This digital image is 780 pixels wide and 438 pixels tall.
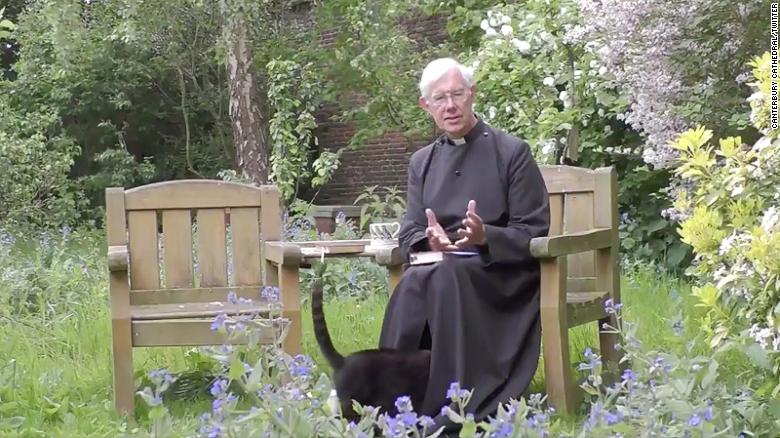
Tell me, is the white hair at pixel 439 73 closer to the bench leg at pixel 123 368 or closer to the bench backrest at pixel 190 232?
→ the bench backrest at pixel 190 232

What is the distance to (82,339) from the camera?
17.5ft

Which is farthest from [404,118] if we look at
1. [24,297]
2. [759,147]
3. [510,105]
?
[759,147]

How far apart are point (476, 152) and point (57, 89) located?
1100 cm

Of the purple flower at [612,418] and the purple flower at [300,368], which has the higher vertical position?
the purple flower at [300,368]

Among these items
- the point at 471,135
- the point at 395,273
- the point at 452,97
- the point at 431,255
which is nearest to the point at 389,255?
the point at 395,273

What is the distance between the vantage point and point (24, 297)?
628 centimetres

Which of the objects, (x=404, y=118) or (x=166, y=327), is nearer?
(x=166, y=327)

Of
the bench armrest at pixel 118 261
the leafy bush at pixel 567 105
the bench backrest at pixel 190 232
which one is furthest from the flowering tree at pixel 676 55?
the bench armrest at pixel 118 261

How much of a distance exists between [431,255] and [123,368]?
1373mm

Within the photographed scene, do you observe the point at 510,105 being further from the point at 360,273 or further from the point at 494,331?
the point at 494,331

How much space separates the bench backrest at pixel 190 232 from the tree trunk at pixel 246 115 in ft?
21.4

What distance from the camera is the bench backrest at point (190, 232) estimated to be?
179 inches

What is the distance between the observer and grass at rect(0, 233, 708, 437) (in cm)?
412

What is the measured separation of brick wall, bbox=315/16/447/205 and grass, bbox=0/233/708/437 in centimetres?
662
